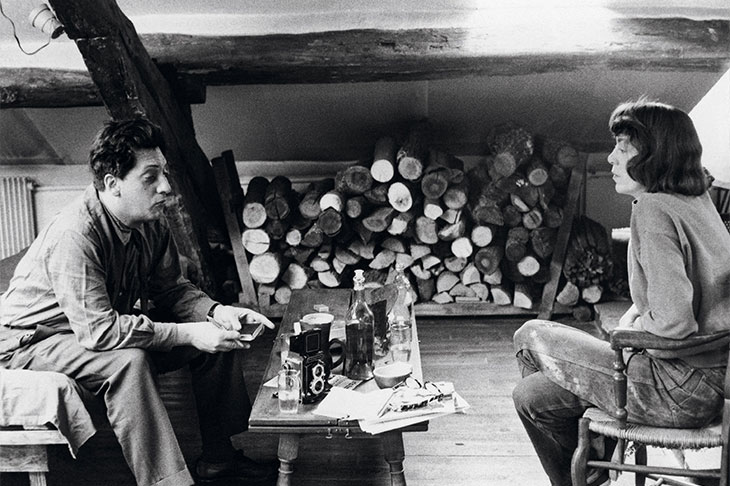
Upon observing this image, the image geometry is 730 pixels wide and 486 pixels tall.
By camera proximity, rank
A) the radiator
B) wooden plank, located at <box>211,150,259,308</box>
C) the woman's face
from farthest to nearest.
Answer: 1. the radiator
2. wooden plank, located at <box>211,150,259,308</box>
3. the woman's face

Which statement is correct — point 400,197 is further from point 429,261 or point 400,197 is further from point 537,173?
point 537,173

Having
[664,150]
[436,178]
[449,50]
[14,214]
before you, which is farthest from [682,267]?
[14,214]

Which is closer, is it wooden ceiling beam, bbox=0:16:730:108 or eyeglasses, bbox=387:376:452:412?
eyeglasses, bbox=387:376:452:412

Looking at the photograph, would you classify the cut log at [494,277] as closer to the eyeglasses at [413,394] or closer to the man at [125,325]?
the man at [125,325]

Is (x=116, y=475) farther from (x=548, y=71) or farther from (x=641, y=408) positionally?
(x=548, y=71)

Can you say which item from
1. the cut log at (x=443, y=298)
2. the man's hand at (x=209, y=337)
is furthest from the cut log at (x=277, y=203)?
the man's hand at (x=209, y=337)

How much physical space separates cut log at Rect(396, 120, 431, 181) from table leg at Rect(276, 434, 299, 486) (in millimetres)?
2462

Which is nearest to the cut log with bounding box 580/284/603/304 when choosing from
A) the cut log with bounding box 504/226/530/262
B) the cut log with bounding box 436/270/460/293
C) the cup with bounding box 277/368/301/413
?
the cut log with bounding box 504/226/530/262

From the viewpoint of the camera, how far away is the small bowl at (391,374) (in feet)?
8.43

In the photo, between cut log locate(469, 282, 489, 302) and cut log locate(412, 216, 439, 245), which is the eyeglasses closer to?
cut log locate(412, 216, 439, 245)

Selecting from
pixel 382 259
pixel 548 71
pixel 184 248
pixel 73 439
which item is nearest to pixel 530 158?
pixel 548 71

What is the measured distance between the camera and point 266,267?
4.94 m

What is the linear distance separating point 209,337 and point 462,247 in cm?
240

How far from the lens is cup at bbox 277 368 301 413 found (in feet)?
8.08
